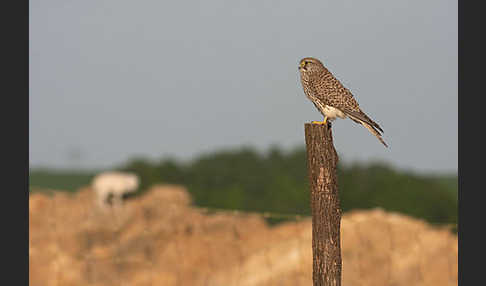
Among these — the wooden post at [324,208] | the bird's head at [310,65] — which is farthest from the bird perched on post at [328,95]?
the wooden post at [324,208]

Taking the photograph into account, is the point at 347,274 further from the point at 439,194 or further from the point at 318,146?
the point at 439,194

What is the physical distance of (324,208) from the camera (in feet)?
22.6

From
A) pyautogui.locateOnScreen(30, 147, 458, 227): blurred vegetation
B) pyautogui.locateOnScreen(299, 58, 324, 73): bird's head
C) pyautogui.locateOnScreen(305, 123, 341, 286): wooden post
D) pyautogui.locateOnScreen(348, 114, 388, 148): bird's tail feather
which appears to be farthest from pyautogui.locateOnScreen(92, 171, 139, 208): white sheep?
pyautogui.locateOnScreen(305, 123, 341, 286): wooden post

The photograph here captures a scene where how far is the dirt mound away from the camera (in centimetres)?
1395

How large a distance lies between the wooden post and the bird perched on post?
53 cm

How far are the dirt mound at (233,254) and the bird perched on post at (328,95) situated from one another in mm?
4210

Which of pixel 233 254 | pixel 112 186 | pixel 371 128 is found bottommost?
pixel 233 254

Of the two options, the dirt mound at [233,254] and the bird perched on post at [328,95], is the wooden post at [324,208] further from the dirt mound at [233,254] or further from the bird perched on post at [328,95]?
the dirt mound at [233,254]

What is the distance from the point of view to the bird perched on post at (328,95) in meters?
7.75

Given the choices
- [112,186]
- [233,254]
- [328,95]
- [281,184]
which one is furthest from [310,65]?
[281,184]

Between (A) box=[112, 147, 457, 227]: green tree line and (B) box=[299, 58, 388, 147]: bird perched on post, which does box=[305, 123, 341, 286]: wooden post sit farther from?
(A) box=[112, 147, 457, 227]: green tree line

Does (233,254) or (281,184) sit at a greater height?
(281,184)

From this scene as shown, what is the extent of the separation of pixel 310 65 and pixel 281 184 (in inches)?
783

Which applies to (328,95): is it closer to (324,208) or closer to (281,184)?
(324,208)
